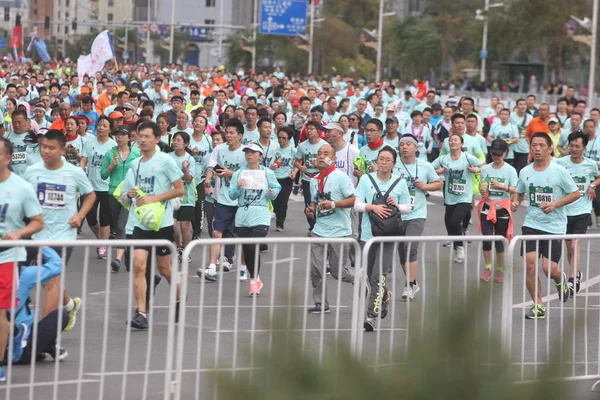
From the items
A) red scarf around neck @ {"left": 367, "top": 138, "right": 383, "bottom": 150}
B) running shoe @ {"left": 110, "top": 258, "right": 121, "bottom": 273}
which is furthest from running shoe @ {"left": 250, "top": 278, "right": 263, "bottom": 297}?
red scarf around neck @ {"left": 367, "top": 138, "right": 383, "bottom": 150}

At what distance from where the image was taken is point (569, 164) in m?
12.4

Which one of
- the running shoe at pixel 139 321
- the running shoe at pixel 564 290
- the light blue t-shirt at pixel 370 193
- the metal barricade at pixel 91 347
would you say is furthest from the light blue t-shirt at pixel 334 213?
the metal barricade at pixel 91 347

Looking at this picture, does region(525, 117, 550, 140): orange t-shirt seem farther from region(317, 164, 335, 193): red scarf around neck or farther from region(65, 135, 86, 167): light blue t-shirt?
region(317, 164, 335, 193): red scarf around neck

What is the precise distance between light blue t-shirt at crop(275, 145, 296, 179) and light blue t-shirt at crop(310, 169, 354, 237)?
4894 mm

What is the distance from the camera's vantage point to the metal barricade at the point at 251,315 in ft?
7.30

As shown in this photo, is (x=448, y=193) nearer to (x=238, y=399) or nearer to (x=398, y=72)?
(x=238, y=399)

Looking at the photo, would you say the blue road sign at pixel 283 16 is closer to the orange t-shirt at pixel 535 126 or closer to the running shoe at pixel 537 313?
the orange t-shirt at pixel 535 126

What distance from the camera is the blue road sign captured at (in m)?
66.2

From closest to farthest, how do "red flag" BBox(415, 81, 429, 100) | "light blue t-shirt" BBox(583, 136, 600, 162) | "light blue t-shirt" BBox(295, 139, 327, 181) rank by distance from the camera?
"light blue t-shirt" BBox(295, 139, 327, 181)
"light blue t-shirt" BBox(583, 136, 600, 162)
"red flag" BBox(415, 81, 429, 100)

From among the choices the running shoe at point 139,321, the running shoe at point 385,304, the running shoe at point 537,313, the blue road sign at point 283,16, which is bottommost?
the running shoe at point 139,321

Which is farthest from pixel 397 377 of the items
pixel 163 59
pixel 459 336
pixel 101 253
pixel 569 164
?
pixel 163 59

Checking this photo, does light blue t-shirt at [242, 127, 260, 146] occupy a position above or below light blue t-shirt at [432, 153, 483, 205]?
above

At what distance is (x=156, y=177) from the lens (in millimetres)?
9492

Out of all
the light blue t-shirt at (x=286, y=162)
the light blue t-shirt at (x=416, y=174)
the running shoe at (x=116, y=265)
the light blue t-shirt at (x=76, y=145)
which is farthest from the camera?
the light blue t-shirt at (x=286, y=162)
